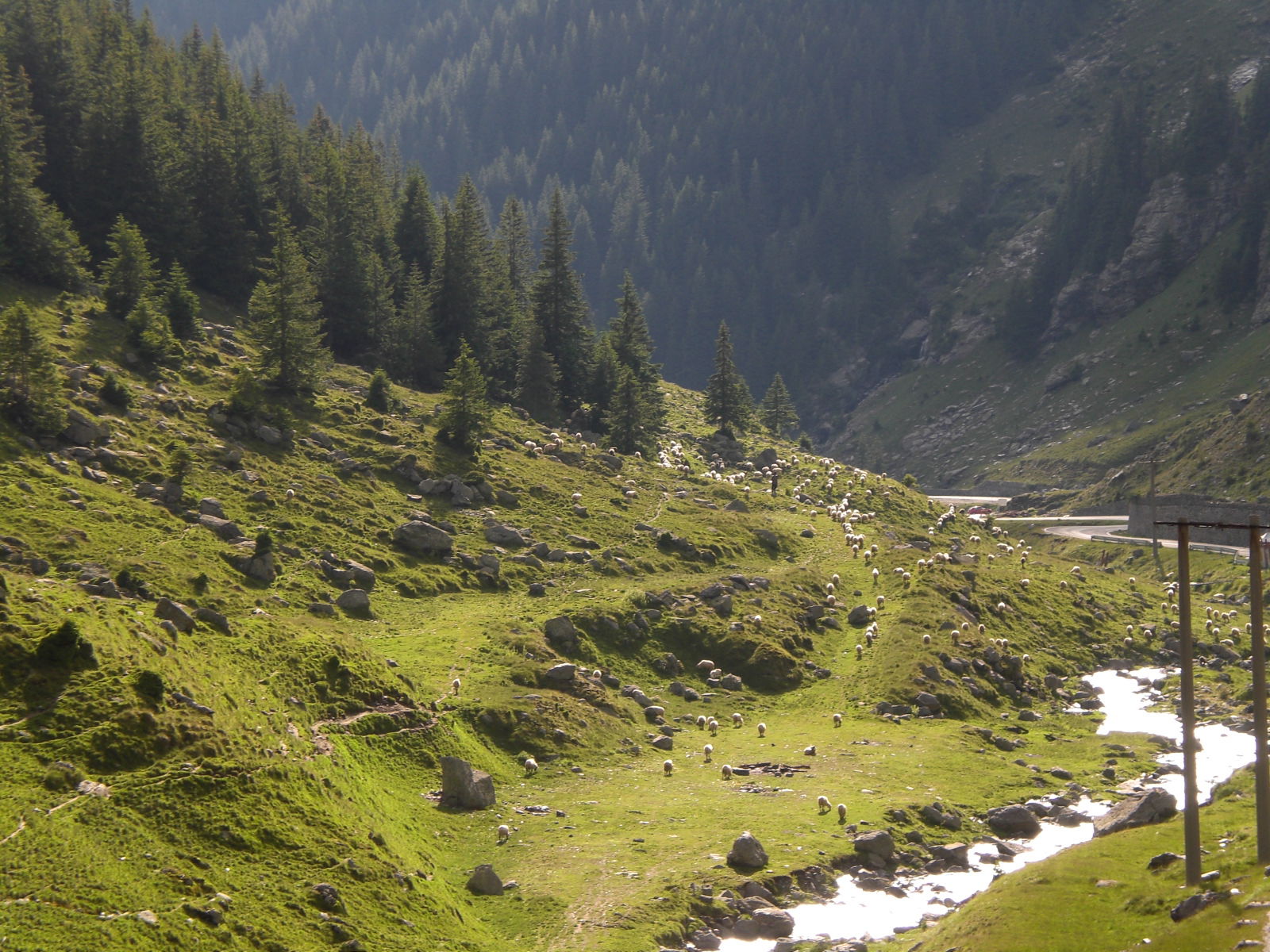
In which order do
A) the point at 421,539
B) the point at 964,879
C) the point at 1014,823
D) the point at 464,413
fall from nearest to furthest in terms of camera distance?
the point at 964,879 < the point at 1014,823 < the point at 421,539 < the point at 464,413

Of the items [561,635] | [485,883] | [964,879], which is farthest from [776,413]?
[485,883]

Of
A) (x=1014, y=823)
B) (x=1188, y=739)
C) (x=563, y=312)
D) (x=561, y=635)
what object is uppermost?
(x=563, y=312)

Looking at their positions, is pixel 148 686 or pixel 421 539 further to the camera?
pixel 421 539

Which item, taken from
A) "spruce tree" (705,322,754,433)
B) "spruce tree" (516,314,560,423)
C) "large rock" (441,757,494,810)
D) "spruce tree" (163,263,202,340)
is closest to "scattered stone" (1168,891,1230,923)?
"large rock" (441,757,494,810)

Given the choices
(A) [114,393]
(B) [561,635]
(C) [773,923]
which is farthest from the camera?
(A) [114,393]

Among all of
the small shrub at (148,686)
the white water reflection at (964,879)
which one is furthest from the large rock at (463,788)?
the small shrub at (148,686)

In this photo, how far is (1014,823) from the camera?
46281 mm

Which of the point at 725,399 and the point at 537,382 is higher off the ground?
the point at 725,399

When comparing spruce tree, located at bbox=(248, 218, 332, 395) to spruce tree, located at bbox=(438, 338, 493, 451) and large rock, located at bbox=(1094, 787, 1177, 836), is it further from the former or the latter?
large rock, located at bbox=(1094, 787, 1177, 836)

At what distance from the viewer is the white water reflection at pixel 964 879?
→ 1463 inches

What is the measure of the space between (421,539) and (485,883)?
31596mm

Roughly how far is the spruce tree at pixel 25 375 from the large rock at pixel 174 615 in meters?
19.4

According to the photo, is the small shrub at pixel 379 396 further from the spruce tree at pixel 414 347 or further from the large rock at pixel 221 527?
the large rock at pixel 221 527

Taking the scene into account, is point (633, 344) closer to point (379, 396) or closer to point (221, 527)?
point (379, 396)
